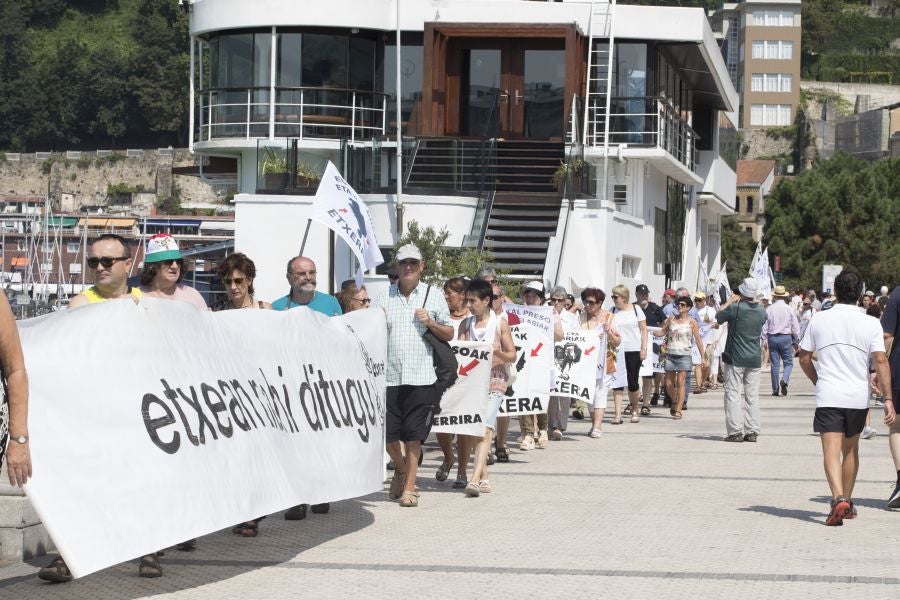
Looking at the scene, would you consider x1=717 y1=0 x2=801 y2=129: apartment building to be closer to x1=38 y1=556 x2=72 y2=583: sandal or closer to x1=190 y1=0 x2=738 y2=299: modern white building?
x1=190 y1=0 x2=738 y2=299: modern white building

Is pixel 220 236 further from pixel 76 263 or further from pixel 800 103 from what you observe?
pixel 800 103

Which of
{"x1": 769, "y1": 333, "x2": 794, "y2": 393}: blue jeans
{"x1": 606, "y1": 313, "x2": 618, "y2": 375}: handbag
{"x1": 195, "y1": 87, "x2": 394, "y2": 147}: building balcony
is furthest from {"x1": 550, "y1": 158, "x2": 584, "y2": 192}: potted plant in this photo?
{"x1": 606, "y1": 313, "x2": 618, "y2": 375}: handbag

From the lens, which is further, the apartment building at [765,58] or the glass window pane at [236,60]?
the apartment building at [765,58]

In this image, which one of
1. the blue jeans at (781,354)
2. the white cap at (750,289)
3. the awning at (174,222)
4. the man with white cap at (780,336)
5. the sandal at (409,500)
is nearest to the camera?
the sandal at (409,500)

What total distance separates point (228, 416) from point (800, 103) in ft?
457

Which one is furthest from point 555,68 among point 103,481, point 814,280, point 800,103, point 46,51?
point 46,51

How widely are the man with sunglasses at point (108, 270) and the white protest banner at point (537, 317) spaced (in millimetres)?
7807

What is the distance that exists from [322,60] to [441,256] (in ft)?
28.9

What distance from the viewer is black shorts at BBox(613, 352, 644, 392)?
67.1 feet

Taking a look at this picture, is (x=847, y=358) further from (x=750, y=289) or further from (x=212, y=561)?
(x=750, y=289)

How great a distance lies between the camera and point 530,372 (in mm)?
15703

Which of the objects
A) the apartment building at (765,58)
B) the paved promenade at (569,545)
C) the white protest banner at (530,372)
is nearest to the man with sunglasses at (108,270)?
the paved promenade at (569,545)

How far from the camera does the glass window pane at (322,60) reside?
36.7 meters

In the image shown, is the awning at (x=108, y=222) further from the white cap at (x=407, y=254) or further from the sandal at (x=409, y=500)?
the sandal at (x=409, y=500)
